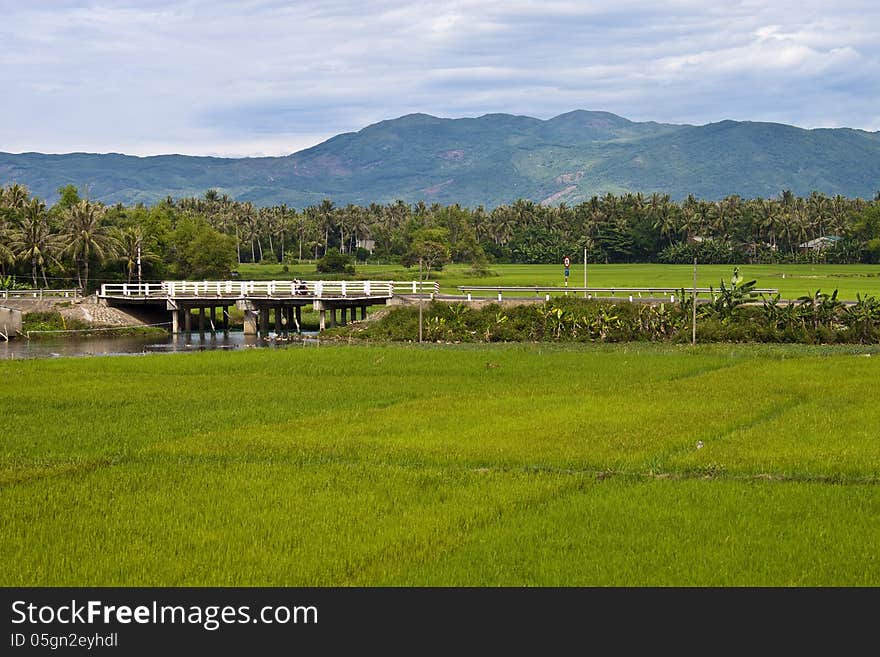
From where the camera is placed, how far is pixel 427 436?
24.7 m

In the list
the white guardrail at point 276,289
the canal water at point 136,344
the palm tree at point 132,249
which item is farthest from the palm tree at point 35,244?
the canal water at point 136,344

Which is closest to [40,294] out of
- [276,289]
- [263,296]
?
[263,296]

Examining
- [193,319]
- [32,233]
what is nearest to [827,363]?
[193,319]

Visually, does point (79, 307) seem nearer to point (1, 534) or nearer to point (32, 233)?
point (32, 233)

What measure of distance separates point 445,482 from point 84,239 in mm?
67764

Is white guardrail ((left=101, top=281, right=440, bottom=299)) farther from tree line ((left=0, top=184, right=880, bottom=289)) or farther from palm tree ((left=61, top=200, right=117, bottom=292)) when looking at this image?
tree line ((left=0, top=184, right=880, bottom=289))

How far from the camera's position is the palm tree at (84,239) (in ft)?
268

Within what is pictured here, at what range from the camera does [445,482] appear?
64.3 ft

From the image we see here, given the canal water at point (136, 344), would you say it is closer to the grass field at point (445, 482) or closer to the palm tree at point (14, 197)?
the grass field at point (445, 482)

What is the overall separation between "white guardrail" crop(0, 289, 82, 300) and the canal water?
310 inches

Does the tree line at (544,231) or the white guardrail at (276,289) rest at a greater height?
the tree line at (544,231)

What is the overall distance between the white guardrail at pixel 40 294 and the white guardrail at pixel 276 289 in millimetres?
2119

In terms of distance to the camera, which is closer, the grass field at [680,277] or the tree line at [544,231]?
the grass field at [680,277]

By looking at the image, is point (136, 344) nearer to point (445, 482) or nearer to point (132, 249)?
point (132, 249)
